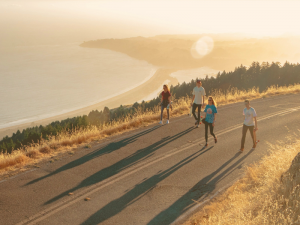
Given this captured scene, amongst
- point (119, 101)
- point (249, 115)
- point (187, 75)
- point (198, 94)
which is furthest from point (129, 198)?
point (187, 75)

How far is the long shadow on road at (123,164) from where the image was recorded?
7242mm

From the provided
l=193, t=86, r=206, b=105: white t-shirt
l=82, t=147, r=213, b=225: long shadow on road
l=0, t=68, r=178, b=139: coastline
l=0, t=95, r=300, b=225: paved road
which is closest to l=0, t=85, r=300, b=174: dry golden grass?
l=0, t=95, r=300, b=225: paved road

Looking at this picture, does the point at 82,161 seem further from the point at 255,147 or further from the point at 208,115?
the point at 255,147

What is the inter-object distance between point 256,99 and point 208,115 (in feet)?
36.6

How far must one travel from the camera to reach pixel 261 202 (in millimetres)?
5625

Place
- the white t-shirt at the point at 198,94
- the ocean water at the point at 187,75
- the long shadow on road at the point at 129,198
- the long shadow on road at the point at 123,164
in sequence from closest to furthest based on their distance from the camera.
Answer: the long shadow on road at the point at 129,198 < the long shadow on road at the point at 123,164 < the white t-shirt at the point at 198,94 < the ocean water at the point at 187,75

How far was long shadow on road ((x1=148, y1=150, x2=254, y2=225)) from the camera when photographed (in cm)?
585

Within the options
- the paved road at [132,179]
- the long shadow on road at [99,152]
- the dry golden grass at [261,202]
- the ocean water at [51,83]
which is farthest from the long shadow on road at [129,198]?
the ocean water at [51,83]

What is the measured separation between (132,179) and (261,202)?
355 cm

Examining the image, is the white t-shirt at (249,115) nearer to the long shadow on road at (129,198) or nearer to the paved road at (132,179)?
the paved road at (132,179)

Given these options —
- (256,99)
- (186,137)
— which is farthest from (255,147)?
(256,99)

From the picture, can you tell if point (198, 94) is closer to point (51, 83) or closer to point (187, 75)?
point (51, 83)

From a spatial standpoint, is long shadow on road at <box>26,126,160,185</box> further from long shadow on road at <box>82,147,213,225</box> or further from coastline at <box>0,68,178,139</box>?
coastline at <box>0,68,178,139</box>

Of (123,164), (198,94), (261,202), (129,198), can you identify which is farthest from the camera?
(198,94)
